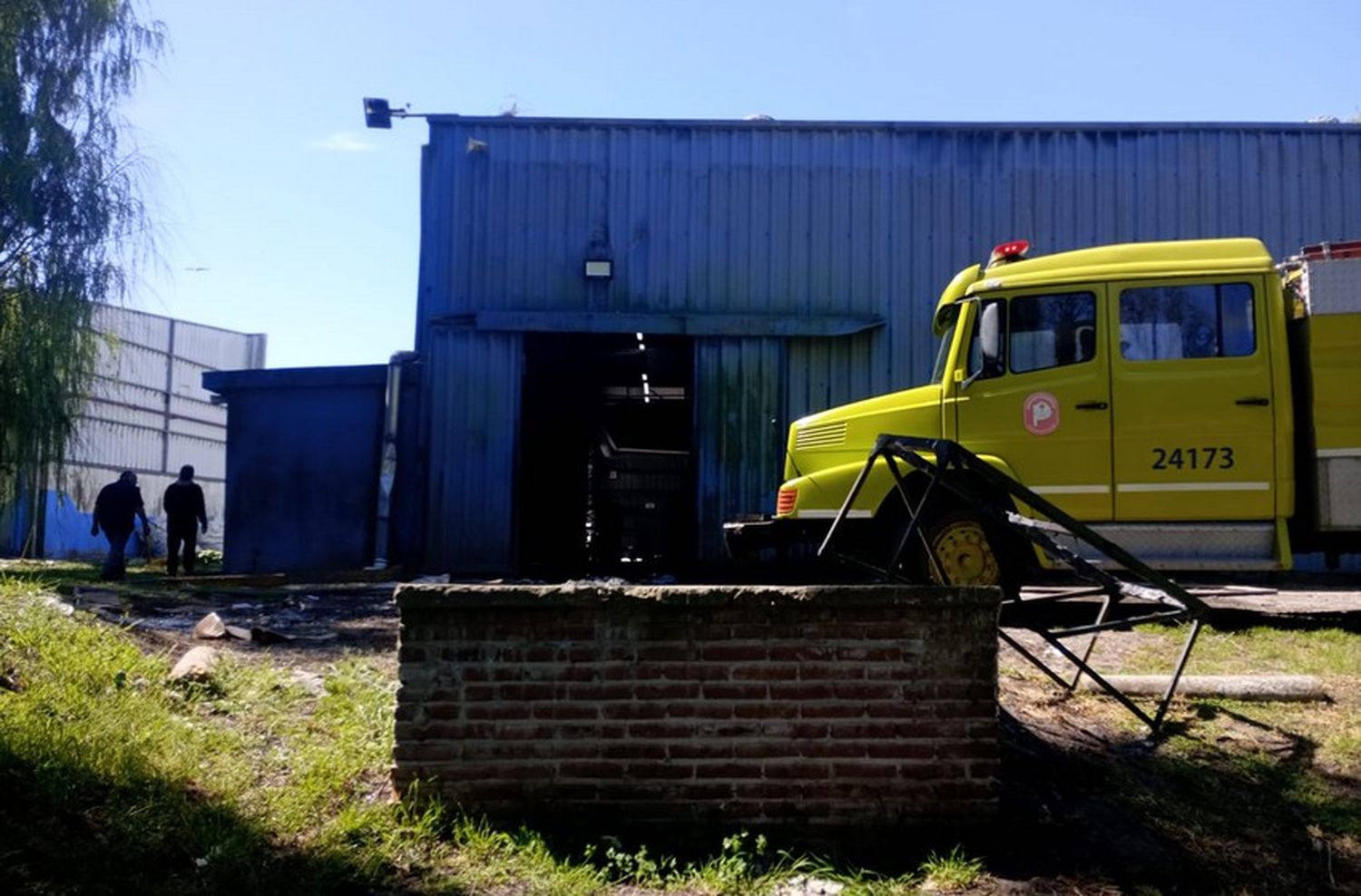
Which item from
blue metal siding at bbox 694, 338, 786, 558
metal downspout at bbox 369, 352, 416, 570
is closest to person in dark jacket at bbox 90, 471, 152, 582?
metal downspout at bbox 369, 352, 416, 570

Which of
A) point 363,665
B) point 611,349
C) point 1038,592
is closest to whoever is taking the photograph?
point 363,665

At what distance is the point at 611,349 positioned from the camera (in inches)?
634

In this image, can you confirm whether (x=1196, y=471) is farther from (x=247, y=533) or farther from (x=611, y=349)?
(x=247, y=533)

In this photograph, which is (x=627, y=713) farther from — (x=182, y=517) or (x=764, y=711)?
(x=182, y=517)

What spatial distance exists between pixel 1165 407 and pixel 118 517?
1233 cm

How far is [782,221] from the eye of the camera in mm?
14906

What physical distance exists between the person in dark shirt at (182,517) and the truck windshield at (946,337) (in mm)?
10522

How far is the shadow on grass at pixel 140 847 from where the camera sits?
394 cm

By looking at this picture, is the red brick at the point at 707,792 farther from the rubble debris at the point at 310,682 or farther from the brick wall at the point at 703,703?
the rubble debris at the point at 310,682

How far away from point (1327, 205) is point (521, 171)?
1070cm

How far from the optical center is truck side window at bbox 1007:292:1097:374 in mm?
8047

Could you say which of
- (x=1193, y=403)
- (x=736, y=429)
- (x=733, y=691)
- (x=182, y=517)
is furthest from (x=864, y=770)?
(x=182, y=517)

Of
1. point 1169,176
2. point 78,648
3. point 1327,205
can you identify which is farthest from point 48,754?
point 1327,205

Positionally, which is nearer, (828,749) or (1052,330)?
(828,749)
